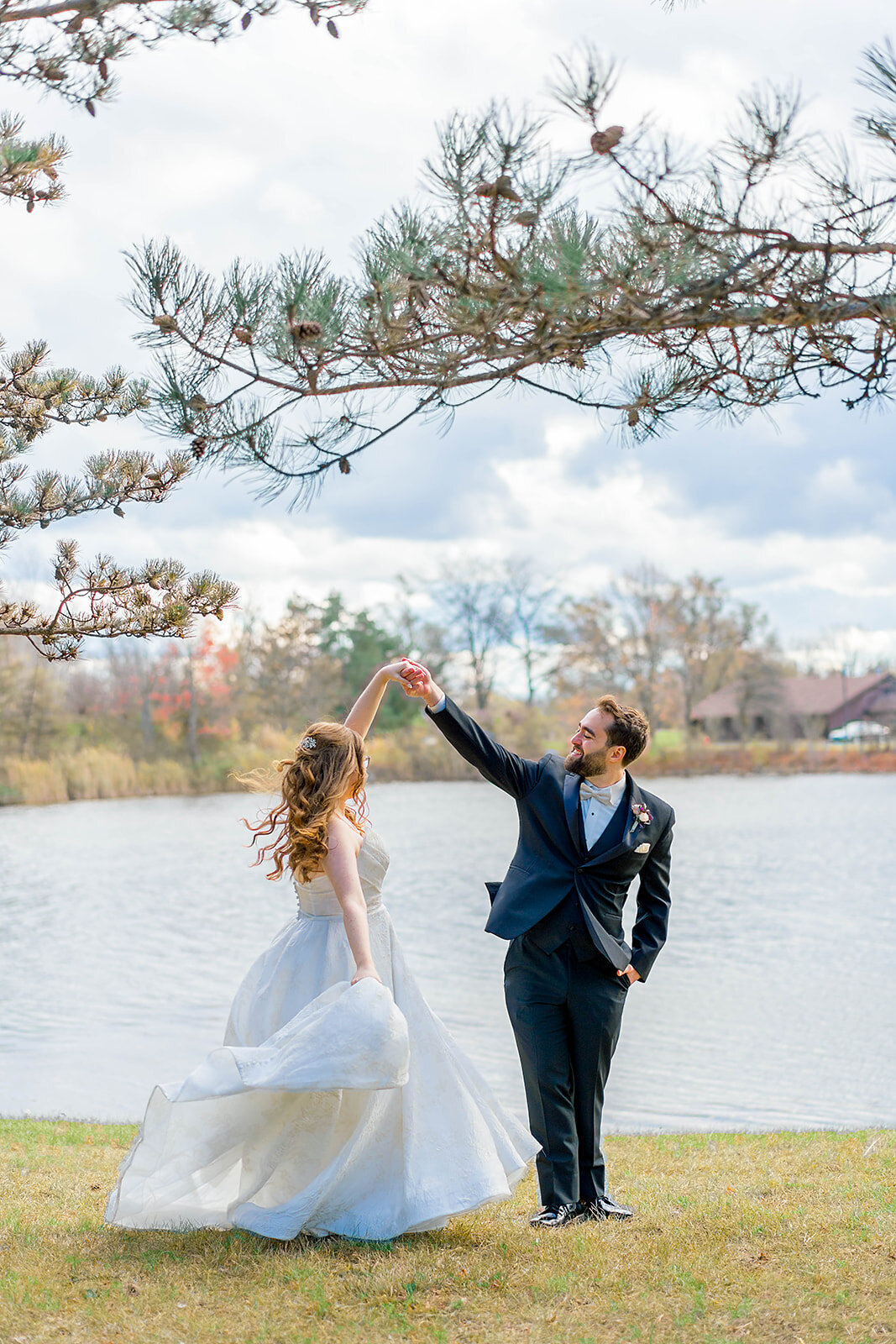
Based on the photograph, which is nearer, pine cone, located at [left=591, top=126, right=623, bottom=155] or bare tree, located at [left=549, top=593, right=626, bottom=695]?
pine cone, located at [left=591, top=126, right=623, bottom=155]

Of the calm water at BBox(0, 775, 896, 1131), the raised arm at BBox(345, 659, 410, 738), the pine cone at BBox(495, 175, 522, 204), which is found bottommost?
the calm water at BBox(0, 775, 896, 1131)

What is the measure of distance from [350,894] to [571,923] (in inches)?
31.9

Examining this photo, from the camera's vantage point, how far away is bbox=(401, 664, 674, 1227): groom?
4.05m

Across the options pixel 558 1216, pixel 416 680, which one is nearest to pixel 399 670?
pixel 416 680

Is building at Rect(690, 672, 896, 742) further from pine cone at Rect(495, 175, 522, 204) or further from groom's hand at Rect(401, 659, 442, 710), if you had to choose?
pine cone at Rect(495, 175, 522, 204)

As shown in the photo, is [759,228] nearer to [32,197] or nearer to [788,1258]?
[32,197]

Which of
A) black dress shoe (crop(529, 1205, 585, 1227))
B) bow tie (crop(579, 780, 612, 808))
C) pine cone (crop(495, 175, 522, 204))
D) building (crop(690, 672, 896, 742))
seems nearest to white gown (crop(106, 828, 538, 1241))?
black dress shoe (crop(529, 1205, 585, 1227))

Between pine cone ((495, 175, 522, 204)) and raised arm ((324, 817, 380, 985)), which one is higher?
pine cone ((495, 175, 522, 204))

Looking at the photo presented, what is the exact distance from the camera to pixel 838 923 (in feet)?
49.5

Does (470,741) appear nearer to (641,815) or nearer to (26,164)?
(641,815)

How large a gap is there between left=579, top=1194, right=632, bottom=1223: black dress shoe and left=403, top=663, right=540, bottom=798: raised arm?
55.6 inches

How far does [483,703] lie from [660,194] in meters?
48.0

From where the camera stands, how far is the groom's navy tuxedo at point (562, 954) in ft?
13.3

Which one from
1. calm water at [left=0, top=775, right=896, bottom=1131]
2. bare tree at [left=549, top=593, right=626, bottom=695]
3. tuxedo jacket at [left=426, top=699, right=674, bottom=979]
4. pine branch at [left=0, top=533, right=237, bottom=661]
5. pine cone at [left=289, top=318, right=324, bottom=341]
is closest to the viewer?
pine cone at [left=289, top=318, right=324, bottom=341]
